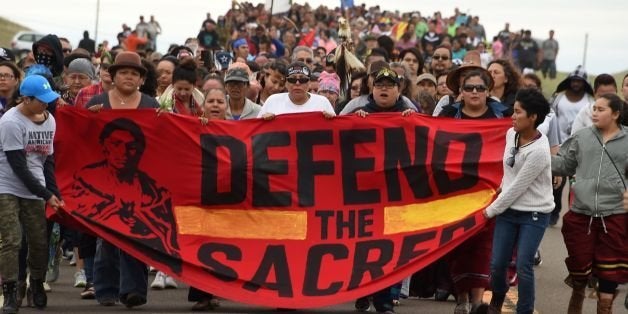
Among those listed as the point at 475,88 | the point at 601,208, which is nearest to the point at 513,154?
the point at 601,208

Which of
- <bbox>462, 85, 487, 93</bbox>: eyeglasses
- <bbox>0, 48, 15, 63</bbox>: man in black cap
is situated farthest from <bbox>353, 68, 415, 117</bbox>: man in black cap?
<bbox>0, 48, 15, 63</bbox>: man in black cap

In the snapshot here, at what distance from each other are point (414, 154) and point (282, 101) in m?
1.26

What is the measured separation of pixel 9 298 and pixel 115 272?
3.82ft

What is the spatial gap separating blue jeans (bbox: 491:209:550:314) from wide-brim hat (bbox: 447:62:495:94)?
1.47 m

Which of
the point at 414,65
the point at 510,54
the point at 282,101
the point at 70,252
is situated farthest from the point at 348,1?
the point at 282,101

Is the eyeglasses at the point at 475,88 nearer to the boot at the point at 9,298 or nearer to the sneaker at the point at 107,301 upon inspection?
the sneaker at the point at 107,301

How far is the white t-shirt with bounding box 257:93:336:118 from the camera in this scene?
504 inches

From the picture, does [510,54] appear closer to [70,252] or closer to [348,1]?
[348,1]

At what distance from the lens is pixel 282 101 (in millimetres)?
12898

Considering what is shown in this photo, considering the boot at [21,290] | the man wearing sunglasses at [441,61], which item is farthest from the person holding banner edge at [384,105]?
the man wearing sunglasses at [441,61]

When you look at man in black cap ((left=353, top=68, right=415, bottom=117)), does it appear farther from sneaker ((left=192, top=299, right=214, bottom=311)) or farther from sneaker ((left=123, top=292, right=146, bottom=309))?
sneaker ((left=123, top=292, right=146, bottom=309))

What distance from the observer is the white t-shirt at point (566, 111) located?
60.8ft

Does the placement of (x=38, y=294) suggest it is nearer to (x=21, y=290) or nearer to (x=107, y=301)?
(x=21, y=290)

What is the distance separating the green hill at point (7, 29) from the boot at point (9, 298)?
181ft
